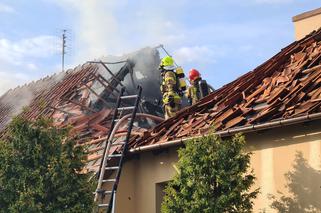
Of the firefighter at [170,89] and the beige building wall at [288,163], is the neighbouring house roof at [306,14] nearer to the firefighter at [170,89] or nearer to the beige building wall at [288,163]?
the firefighter at [170,89]

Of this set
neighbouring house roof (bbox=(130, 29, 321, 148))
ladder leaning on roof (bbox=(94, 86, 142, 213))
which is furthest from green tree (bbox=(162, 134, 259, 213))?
ladder leaning on roof (bbox=(94, 86, 142, 213))

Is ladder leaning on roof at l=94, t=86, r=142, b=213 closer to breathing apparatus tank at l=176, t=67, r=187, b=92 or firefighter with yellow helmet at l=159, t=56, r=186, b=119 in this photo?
firefighter with yellow helmet at l=159, t=56, r=186, b=119

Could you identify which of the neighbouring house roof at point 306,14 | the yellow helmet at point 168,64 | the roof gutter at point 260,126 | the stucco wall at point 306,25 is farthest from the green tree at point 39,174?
the neighbouring house roof at point 306,14

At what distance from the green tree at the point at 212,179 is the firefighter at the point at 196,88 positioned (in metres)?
4.64

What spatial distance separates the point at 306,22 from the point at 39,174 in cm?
659

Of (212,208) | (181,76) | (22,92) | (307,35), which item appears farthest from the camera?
(22,92)

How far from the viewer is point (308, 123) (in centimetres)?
868

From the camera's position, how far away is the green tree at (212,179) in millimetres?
8172

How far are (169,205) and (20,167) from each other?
7.37 ft

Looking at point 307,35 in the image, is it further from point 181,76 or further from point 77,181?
point 77,181

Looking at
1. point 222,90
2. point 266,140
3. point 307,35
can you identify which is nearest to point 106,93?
point 222,90

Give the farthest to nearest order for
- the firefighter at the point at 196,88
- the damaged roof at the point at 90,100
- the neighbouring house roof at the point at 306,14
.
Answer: the firefighter at the point at 196,88, the damaged roof at the point at 90,100, the neighbouring house roof at the point at 306,14

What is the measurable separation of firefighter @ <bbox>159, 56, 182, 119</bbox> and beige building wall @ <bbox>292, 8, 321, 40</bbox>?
9.15 ft

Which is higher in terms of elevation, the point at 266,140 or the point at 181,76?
the point at 181,76
